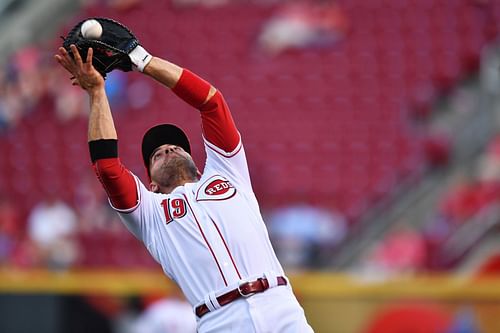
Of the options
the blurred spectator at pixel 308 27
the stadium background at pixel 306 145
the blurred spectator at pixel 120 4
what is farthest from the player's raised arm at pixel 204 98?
the blurred spectator at pixel 120 4

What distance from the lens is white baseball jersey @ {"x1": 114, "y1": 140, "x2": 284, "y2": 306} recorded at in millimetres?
4180

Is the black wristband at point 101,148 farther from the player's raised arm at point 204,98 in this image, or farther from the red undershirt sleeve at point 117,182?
the player's raised arm at point 204,98

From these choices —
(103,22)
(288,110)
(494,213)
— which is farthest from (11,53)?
(103,22)

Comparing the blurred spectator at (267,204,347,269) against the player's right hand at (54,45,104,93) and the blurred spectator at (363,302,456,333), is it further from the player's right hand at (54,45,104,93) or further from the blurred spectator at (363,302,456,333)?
the player's right hand at (54,45,104,93)

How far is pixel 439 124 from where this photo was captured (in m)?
11.5

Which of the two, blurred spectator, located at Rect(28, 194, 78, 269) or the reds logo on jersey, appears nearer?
the reds logo on jersey

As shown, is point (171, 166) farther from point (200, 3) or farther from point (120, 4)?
point (120, 4)

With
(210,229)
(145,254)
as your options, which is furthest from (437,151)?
(210,229)

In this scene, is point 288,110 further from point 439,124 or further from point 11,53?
point 11,53

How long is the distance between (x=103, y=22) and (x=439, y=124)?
772 cm

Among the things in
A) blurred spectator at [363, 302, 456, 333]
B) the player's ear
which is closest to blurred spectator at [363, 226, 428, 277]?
blurred spectator at [363, 302, 456, 333]

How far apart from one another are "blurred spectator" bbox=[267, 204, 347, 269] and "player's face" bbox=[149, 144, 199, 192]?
18.0ft

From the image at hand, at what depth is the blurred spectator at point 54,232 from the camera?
421 inches

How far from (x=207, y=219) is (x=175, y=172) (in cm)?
33
